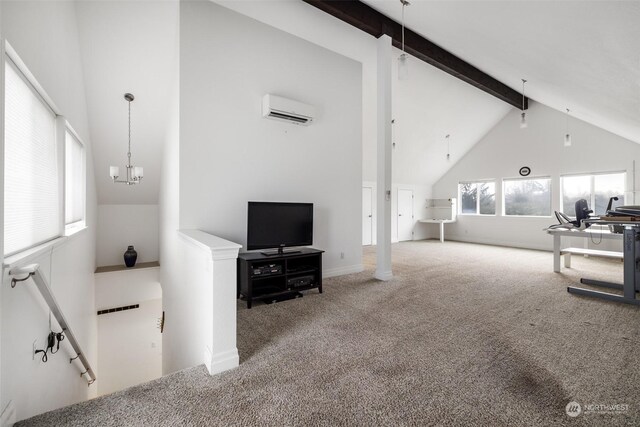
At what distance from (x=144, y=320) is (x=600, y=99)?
8.71 meters

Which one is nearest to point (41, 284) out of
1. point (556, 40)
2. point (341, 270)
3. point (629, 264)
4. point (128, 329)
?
point (341, 270)

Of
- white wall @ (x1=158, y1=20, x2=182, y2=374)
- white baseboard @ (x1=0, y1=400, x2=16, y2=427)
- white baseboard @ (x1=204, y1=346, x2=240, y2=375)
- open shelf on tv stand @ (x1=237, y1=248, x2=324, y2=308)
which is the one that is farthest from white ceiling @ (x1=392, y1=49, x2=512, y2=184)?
white baseboard @ (x1=0, y1=400, x2=16, y2=427)

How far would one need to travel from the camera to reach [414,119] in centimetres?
648

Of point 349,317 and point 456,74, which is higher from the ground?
point 456,74

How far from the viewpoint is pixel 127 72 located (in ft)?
12.0

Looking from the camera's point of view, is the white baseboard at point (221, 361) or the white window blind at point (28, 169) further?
the white baseboard at point (221, 361)

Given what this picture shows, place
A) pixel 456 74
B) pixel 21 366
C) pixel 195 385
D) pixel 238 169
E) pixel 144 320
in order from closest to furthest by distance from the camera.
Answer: pixel 21 366 → pixel 195 385 → pixel 238 169 → pixel 456 74 → pixel 144 320

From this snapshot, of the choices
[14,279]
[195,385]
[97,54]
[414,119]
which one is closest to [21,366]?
[14,279]

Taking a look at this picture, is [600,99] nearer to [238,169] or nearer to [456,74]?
[456,74]

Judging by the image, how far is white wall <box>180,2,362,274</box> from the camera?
3381 mm

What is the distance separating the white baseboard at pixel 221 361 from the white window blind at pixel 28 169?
1.40 meters

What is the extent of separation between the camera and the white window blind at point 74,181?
11.3ft

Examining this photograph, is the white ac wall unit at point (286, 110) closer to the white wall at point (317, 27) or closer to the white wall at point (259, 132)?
the white wall at point (259, 132)

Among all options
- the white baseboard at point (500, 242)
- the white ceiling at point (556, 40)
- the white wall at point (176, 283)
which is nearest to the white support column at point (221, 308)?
the white wall at point (176, 283)
